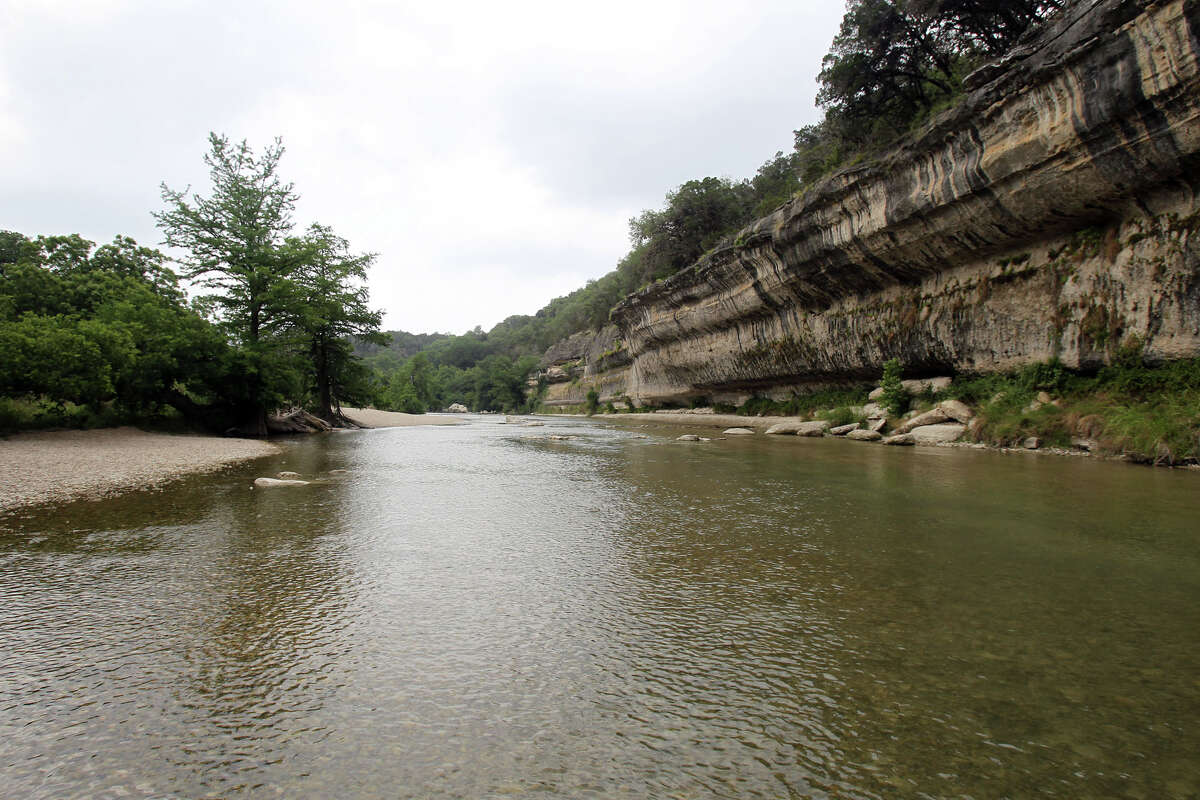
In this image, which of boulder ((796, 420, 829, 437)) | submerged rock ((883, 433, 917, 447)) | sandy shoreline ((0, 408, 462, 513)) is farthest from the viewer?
boulder ((796, 420, 829, 437))

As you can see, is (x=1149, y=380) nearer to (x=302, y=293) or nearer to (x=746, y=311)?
(x=746, y=311)

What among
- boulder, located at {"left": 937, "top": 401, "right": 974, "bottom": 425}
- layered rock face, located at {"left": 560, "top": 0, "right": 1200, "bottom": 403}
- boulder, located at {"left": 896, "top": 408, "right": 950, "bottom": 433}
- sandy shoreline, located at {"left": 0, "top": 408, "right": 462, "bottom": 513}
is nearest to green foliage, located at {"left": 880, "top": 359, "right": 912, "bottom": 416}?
layered rock face, located at {"left": 560, "top": 0, "right": 1200, "bottom": 403}

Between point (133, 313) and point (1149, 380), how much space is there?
26558 mm

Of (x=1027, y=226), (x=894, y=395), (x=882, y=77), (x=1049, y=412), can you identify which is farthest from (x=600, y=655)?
(x=882, y=77)

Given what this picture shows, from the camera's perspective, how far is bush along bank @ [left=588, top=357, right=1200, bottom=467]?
34.8 ft

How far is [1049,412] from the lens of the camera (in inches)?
531

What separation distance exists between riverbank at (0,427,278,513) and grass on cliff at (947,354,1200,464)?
16954 millimetres

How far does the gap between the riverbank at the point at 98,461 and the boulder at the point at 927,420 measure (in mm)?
17775

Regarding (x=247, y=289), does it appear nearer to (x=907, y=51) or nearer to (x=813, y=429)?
(x=813, y=429)

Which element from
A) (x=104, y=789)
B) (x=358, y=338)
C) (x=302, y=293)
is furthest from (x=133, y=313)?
(x=104, y=789)

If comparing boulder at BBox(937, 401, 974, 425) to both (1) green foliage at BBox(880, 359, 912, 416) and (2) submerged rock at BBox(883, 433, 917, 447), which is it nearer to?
(2) submerged rock at BBox(883, 433, 917, 447)

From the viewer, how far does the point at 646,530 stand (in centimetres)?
547

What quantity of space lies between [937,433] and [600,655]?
52.5ft

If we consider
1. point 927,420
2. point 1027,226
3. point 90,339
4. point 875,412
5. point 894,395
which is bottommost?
point 927,420
